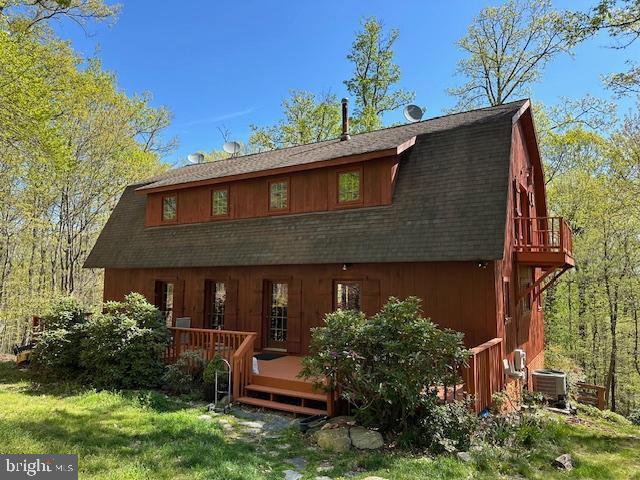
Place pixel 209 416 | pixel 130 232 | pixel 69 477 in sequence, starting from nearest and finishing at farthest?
pixel 69 477 < pixel 209 416 < pixel 130 232

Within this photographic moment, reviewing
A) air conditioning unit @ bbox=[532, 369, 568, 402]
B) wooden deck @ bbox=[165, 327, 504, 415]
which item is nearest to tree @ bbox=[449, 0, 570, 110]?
air conditioning unit @ bbox=[532, 369, 568, 402]

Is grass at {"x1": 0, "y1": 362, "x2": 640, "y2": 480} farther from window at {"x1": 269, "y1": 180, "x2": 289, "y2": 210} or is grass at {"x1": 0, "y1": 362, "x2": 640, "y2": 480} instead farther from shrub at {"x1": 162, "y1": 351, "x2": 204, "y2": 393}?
window at {"x1": 269, "y1": 180, "x2": 289, "y2": 210}

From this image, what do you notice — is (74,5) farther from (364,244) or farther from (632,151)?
(632,151)

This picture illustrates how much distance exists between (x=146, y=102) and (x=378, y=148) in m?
16.6

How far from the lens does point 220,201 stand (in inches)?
500

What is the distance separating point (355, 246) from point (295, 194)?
2.69 m

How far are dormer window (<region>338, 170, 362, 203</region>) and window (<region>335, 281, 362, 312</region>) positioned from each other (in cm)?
204

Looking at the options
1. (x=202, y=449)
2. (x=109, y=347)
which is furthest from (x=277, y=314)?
(x=202, y=449)

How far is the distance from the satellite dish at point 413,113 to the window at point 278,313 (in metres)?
6.65

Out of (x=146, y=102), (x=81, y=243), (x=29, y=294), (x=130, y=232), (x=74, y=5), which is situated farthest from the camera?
(x=146, y=102)

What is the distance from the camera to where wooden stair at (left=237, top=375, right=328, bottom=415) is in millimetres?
7254

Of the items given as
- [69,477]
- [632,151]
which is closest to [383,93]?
[632,151]

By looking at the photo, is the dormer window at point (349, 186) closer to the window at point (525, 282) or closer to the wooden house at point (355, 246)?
the wooden house at point (355, 246)

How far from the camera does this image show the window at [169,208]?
44.9 feet
